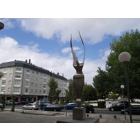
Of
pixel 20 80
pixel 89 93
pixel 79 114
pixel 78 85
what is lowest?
pixel 79 114

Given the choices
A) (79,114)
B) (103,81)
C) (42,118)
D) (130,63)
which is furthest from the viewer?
(103,81)

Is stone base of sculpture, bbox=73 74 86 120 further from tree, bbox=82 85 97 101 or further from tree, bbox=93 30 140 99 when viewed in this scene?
tree, bbox=82 85 97 101

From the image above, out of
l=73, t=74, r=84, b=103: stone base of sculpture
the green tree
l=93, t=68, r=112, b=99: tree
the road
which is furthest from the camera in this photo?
l=93, t=68, r=112, b=99: tree

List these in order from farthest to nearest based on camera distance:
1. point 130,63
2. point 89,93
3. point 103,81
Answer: point 89,93, point 103,81, point 130,63

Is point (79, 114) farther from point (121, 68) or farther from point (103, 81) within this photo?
point (103, 81)

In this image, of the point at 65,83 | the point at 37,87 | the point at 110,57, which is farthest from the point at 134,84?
the point at 65,83

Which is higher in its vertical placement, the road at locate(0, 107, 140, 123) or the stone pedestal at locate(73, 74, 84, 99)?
the stone pedestal at locate(73, 74, 84, 99)

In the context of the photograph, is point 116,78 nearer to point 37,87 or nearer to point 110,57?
point 110,57

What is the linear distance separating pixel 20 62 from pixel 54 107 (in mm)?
50798

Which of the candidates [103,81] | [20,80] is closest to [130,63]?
[103,81]

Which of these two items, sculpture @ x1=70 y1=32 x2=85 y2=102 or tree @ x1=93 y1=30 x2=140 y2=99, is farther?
tree @ x1=93 y1=30 x2=140 y2=99

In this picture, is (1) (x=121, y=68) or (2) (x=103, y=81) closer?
(1) (x=121, y=68)

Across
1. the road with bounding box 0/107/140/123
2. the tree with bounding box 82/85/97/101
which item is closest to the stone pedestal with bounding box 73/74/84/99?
the road with bounding box 0/107/140/123

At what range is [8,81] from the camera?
83.6 meters
